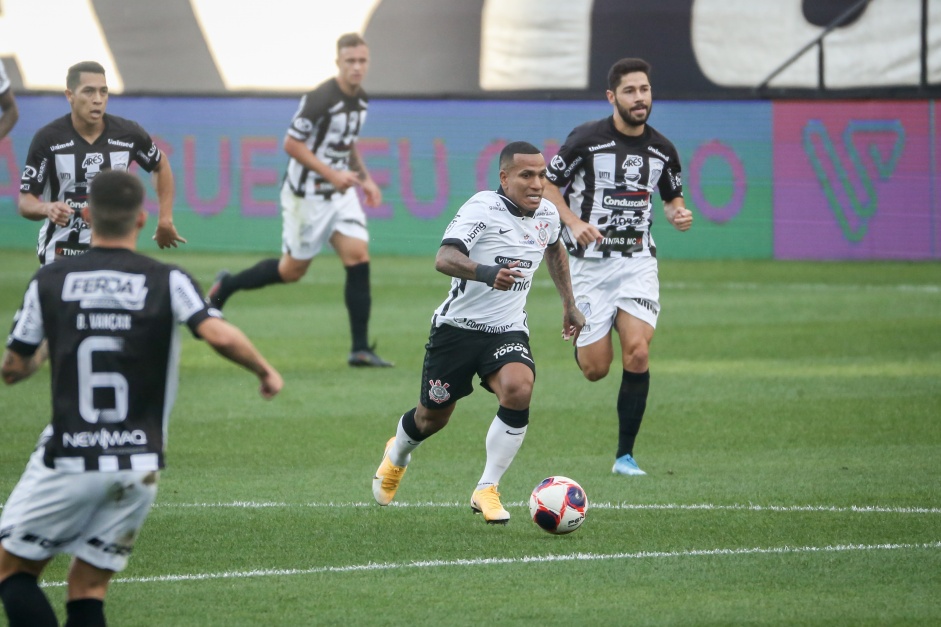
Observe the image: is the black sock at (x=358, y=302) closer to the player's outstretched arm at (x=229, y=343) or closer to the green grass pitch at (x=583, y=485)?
the green grass pitch at (x=583, y=485)

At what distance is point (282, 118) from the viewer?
969 inches

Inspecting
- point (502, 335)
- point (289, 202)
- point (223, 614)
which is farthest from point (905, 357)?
point (223, 614)

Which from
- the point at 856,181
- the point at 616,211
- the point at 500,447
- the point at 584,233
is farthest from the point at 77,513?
the point at 856,181

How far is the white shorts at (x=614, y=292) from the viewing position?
9180 mm

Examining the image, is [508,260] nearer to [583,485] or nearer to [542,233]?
[542,233]

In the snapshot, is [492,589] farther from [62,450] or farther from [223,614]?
[62,450]

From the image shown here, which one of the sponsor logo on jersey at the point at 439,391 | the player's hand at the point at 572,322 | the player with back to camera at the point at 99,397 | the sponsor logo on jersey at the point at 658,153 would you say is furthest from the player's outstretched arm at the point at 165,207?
the player with back to camera at the point at 99,397

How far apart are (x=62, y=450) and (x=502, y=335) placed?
10.7 ft

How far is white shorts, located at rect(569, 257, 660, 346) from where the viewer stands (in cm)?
918

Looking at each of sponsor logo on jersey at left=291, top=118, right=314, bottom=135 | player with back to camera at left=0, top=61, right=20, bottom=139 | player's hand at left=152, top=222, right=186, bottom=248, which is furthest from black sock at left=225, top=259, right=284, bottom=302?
player's hand at left=152, top=222, right=186, bottom=248

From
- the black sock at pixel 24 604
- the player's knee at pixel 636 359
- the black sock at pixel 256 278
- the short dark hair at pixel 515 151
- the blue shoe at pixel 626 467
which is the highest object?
the short dark hair at pixel 515 151

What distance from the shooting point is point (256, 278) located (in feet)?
44.5

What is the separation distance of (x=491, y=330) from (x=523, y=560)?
1.42m

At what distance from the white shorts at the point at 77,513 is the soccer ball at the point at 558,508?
2535 mm
